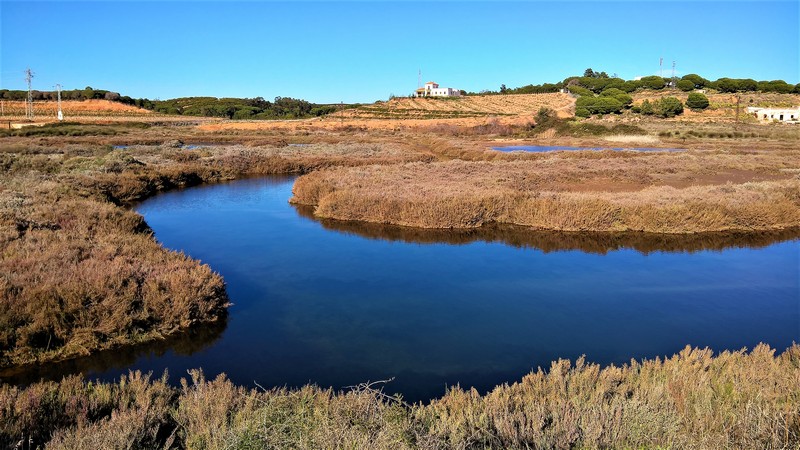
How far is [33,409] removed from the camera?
4.54 meters

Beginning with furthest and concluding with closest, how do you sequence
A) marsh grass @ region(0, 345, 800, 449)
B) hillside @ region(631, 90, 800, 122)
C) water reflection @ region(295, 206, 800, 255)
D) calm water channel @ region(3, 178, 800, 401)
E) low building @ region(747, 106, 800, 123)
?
hillside @ region(631, 90, 800, 122) → low building @ region(747, 106, 800, 123) → water reflection @ region(295, 206, 800, 255) → calm water channel @ region(3, 178, 800, 401) → marsh grass @ region(0, 345, 800, 449)

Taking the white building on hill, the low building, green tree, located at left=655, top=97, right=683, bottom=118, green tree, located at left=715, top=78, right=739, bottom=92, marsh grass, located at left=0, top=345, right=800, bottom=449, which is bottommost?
marsh grass, located at left=0, top=345, right=800, bottom=449

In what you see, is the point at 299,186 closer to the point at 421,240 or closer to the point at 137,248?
the point at 421,240

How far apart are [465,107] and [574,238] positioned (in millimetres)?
89698

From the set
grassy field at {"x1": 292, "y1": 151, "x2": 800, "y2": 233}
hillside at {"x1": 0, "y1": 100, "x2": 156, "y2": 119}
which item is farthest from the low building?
hillside at {"x1": 0, "y1": 100, "x2": 156, "y2": 119}

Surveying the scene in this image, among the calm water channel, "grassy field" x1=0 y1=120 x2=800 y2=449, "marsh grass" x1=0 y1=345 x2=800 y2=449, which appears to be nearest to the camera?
"marsh grass" x1=0 y1=345 x2=800 y2=449

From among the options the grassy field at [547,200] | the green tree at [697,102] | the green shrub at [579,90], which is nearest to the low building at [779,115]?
the green tree at [697,102]

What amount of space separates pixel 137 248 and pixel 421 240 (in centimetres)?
734

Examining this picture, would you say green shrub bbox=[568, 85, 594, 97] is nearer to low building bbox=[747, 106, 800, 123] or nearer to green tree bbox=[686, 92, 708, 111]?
green tree bbox=[686, 92, 708, 111]

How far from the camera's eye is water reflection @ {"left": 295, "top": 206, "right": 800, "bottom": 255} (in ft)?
47.2

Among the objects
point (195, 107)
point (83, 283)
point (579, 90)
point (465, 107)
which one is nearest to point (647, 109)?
point (579, 90)

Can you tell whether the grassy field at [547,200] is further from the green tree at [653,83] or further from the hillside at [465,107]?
the green tree at [653,83]

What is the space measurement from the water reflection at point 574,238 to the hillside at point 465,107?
65.7m

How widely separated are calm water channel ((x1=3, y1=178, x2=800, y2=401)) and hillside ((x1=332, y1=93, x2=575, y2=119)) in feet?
225
